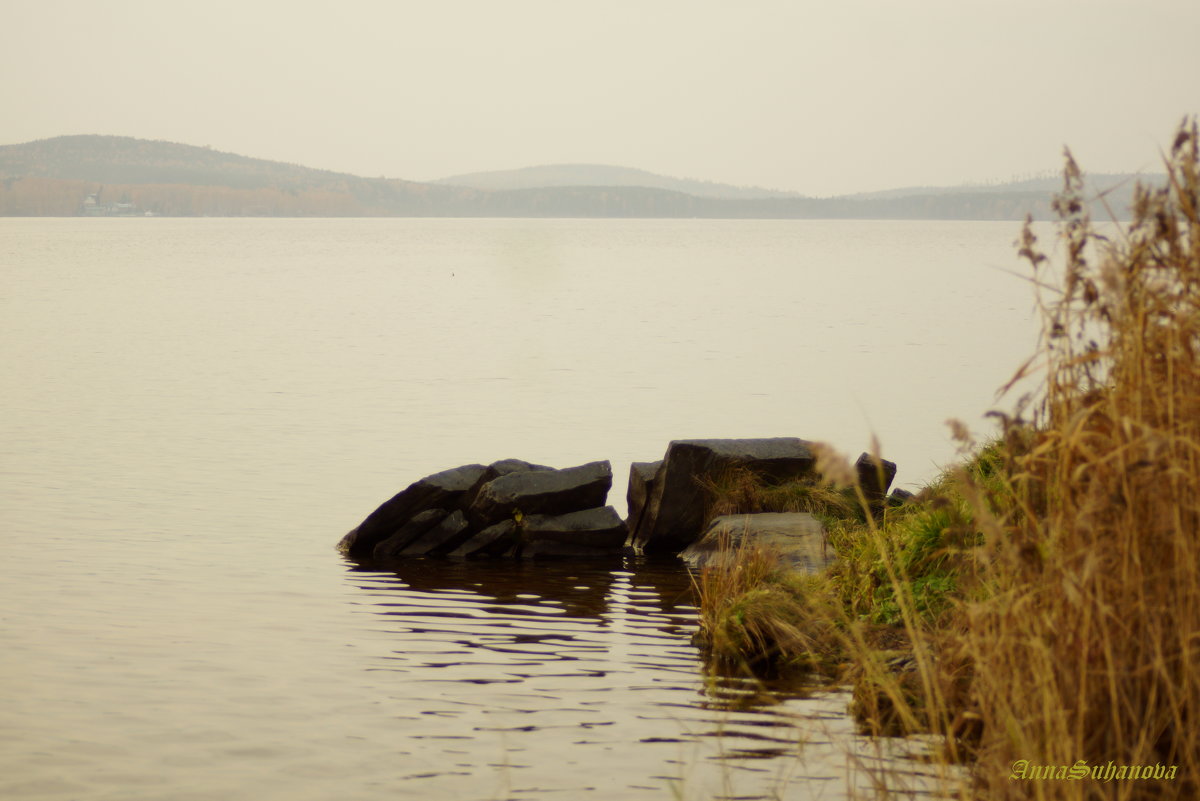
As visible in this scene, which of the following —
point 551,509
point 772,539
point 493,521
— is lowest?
point 493,521

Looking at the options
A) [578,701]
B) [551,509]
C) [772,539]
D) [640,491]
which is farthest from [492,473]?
[578,701]

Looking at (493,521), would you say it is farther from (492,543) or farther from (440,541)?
(440,541)

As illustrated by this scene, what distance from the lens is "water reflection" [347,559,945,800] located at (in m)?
8.33

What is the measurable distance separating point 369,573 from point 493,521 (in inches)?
67.3

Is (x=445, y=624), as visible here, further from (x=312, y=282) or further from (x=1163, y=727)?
(x=312, y=282)

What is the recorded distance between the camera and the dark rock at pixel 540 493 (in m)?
16.1

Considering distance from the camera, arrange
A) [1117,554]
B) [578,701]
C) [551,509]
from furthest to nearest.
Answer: [551,509] < [578,701] < [1117,554]

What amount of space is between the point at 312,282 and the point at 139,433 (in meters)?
69.4

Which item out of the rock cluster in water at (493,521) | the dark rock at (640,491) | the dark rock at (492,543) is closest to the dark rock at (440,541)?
the rock cluster in water at (493,521)

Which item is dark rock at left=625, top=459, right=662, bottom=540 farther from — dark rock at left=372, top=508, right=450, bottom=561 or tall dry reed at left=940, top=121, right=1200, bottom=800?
tall dry reed at left=940, top=121, right=1200, bottom=800

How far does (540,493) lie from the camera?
1620 centimetres

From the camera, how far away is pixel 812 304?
7462 cm

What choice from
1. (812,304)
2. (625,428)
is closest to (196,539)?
(625,428)

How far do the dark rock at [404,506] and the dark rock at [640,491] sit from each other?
2.15 meters
